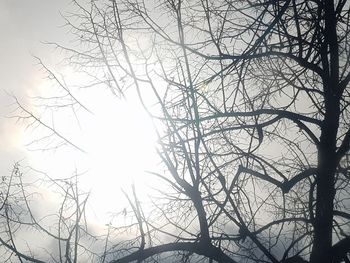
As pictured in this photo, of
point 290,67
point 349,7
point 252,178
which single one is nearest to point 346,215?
point 252,178

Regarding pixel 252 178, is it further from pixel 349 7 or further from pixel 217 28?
pixel 349 7

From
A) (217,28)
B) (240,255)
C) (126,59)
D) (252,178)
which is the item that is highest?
(217,28)

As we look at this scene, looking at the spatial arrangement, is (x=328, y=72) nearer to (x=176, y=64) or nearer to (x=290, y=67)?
(x=290, y=67)

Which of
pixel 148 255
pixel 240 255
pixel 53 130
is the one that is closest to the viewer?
Result: pixel 148 255

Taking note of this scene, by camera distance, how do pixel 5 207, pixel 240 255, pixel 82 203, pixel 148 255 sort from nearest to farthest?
pixel 148 255
pixel 240 255
pixel 82 203
pixel 5 207

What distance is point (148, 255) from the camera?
12.3ft

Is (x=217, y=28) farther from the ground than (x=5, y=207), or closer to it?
farther from the ground

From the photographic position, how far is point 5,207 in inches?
197

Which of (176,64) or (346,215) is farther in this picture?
(346,215)

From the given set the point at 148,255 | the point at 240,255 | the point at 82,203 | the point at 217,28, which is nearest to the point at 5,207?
the point at 82,203

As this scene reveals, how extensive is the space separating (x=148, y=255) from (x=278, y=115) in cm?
216

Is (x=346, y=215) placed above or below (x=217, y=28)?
below

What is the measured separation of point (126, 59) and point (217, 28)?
115 cm

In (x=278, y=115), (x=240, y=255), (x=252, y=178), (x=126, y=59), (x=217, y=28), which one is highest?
(x=217, y=28)
